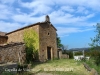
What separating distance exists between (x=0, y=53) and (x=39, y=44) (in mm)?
8956

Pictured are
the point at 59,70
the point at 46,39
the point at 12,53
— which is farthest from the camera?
the point at 46,39

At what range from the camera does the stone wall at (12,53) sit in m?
17.9

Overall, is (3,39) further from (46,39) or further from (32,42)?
(46,39)

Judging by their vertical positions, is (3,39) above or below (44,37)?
above

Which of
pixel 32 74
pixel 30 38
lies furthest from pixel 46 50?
pixel 32 74

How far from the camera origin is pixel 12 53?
18.9 metres

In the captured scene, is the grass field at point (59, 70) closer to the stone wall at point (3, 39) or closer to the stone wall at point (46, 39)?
the stone wall at point (46, 39)

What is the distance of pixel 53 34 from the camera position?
96.5ft

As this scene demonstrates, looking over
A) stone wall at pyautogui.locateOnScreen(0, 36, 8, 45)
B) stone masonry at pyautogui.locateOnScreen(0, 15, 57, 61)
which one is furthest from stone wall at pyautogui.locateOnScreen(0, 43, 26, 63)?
stone wall at pyautogui.locateOnScreen(0, 36, 8, 45)

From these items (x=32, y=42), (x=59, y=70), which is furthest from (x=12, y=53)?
(x=32, y=42)

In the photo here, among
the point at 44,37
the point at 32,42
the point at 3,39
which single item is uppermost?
the point at 3,39

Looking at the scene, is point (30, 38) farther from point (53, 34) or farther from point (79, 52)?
point (79, 52)

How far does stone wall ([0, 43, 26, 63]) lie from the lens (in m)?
17.9

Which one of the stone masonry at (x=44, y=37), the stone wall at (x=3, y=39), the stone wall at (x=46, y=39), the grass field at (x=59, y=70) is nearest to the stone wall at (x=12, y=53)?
the grass field at (x=59, y=70)
